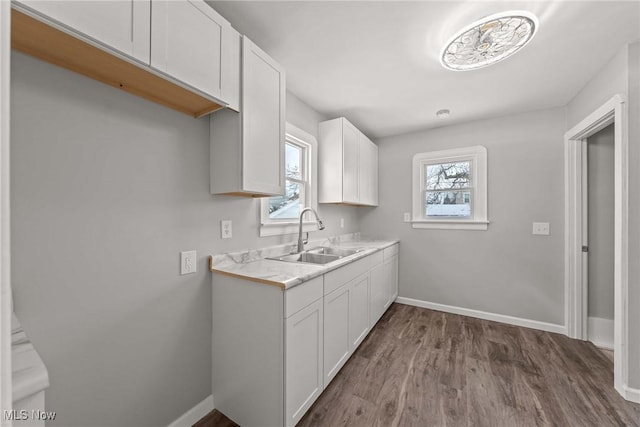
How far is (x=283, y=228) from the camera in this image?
90.3 inches

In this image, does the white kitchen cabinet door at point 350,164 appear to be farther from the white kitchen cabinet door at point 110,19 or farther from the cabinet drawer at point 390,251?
the white kitchen cabinet door at point 110,19

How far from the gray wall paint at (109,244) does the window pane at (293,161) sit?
95 cm

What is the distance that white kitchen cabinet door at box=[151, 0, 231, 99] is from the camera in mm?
1076

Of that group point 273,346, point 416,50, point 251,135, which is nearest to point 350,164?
point 416,50

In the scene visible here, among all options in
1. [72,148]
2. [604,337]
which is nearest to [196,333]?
[72,148]

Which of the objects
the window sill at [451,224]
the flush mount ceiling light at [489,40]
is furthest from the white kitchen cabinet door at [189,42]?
the window sill at [451,224]

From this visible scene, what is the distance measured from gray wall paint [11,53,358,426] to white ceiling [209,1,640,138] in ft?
2.82

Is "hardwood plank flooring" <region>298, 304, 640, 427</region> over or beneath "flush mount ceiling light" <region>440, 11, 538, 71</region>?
beneath

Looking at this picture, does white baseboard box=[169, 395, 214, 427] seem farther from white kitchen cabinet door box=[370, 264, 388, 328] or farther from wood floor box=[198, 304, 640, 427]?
white kitchen cabinet door box=[370, 264, 388, 328]

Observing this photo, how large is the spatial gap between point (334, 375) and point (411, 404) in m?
0.54

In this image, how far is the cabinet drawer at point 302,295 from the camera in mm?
1351

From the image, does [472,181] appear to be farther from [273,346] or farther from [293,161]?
[273,346]

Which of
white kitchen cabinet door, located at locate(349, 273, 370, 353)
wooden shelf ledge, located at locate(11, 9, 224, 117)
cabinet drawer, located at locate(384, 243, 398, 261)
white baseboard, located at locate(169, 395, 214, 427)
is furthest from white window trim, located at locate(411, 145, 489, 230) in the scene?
white baseboard, located at locate(169, 395, 214, 427)
